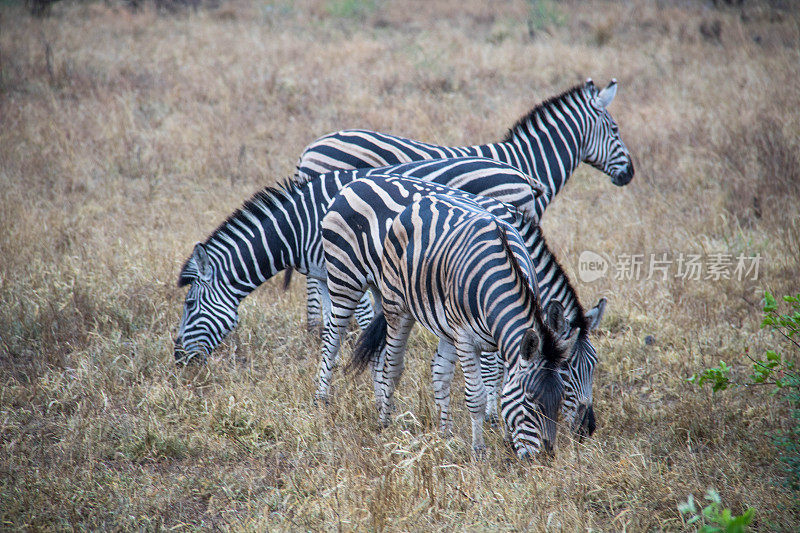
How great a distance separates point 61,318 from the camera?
5617 millimetres

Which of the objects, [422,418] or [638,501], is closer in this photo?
[638,501]

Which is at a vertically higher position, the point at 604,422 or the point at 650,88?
the point at 650,88

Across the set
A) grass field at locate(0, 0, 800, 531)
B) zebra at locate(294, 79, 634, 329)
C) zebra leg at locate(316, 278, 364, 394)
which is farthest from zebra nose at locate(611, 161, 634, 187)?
zebra leg at locate(316, 278, 364, 394)

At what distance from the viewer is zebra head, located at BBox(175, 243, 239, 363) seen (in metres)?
5.18

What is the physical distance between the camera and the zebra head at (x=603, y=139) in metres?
6.57

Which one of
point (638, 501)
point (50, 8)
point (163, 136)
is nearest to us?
point (638, 501)

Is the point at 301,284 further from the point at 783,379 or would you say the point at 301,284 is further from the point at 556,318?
the point at 783,379

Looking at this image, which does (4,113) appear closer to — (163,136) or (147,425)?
(163,136)

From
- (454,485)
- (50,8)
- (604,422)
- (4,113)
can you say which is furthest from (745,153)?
(50,8)

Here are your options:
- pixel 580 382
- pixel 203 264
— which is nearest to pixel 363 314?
pixel 203 264

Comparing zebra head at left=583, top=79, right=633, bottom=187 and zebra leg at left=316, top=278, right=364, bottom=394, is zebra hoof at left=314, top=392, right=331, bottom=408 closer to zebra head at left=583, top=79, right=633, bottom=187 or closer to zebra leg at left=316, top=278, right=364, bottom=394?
zebra leg at left=316, top=278, right=364, bottom=394

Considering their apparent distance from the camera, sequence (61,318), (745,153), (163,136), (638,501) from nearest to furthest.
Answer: (638,501), (61,318), (745,153), (163,136)

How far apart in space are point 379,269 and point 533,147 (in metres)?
2.55

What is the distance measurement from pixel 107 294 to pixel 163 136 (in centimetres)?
431
